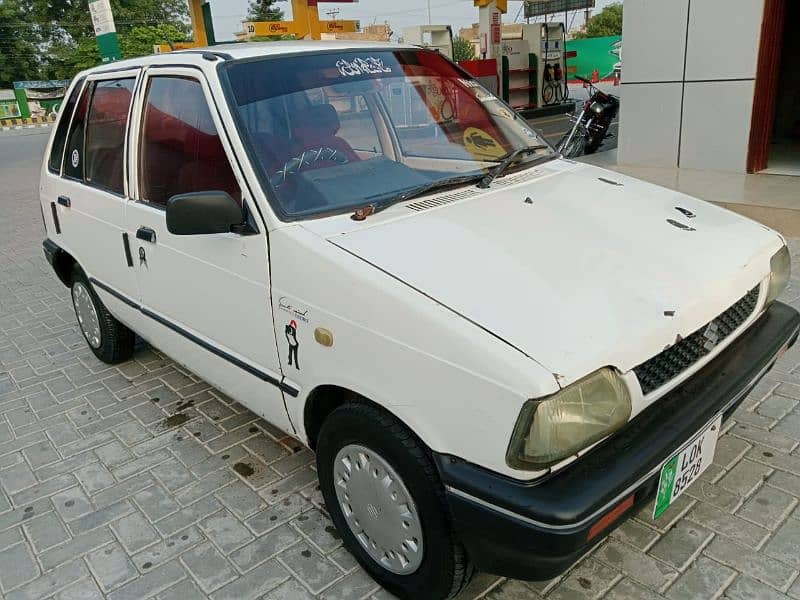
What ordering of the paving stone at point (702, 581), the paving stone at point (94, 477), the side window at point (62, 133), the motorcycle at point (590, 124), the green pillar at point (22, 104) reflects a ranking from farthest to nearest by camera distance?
the green pillar at point (22, 104) → the motorcycle at point (590, 124) → the side window at point (62, 133) → the paving stone at point (94, 477) → the paving stone at point (702, 581)

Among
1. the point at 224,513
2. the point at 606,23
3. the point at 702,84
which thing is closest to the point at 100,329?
the point at 224,513

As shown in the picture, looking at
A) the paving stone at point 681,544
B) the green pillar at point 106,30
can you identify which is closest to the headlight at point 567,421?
the paving stone at point 681,544

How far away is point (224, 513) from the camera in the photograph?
9.41ft

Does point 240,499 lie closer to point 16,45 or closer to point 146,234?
point 146,234

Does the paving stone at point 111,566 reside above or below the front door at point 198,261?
below

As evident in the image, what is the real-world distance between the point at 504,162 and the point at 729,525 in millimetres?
1791

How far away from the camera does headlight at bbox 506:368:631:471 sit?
1.69 metres

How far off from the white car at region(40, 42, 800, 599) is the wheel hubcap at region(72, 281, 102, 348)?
3.46 ft

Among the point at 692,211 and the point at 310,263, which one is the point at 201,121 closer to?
the point at 310,263

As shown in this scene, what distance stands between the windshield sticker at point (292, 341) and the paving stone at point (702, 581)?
1.56 meters

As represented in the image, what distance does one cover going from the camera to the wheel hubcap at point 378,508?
211 centimetres

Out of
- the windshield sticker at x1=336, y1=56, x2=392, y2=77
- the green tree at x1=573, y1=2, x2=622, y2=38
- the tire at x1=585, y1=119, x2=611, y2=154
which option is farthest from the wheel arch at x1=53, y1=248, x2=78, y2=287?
the green tree at x1=573, y1=2, x2=622, y2=38

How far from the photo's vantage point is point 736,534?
2.50m

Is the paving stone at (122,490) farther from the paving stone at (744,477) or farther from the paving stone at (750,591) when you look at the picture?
the paving stone at (744,477)
